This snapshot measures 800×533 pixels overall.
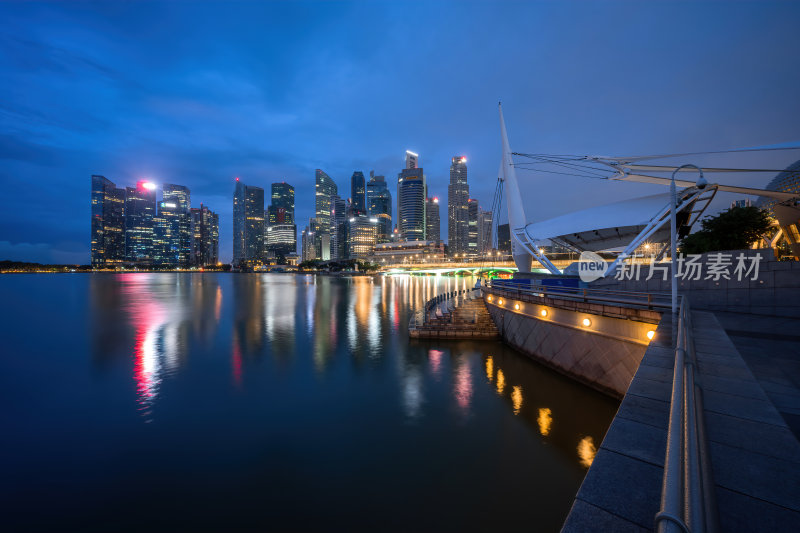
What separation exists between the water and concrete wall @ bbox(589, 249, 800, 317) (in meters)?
10.3

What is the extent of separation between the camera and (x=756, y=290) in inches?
687

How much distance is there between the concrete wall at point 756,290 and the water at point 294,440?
34.0 ft

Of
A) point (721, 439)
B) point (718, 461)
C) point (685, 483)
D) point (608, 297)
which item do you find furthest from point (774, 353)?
point (685, 483)

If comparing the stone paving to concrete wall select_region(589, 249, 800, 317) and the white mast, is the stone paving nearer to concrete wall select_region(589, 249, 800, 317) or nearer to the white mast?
concrete wall select_region(589, 249, 800, 317)

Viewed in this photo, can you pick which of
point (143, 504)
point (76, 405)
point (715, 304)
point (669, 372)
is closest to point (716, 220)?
point (715, 304)

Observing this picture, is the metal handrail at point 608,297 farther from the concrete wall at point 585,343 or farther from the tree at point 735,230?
the tree at point 735,230

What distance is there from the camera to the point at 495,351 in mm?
22203


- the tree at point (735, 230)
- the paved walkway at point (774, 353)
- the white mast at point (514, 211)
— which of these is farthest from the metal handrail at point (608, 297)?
the tree at point (735, 230)

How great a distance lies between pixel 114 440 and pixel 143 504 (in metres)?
4.93

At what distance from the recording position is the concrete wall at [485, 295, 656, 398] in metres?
13.2

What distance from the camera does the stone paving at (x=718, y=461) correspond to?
319 centimetres

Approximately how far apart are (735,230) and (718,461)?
4785 centimetres

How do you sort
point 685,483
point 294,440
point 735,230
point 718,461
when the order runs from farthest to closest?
point 735,230
point 294,440
point 718,461
point 685,483

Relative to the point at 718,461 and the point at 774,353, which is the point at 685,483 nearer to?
the point at 718,461
